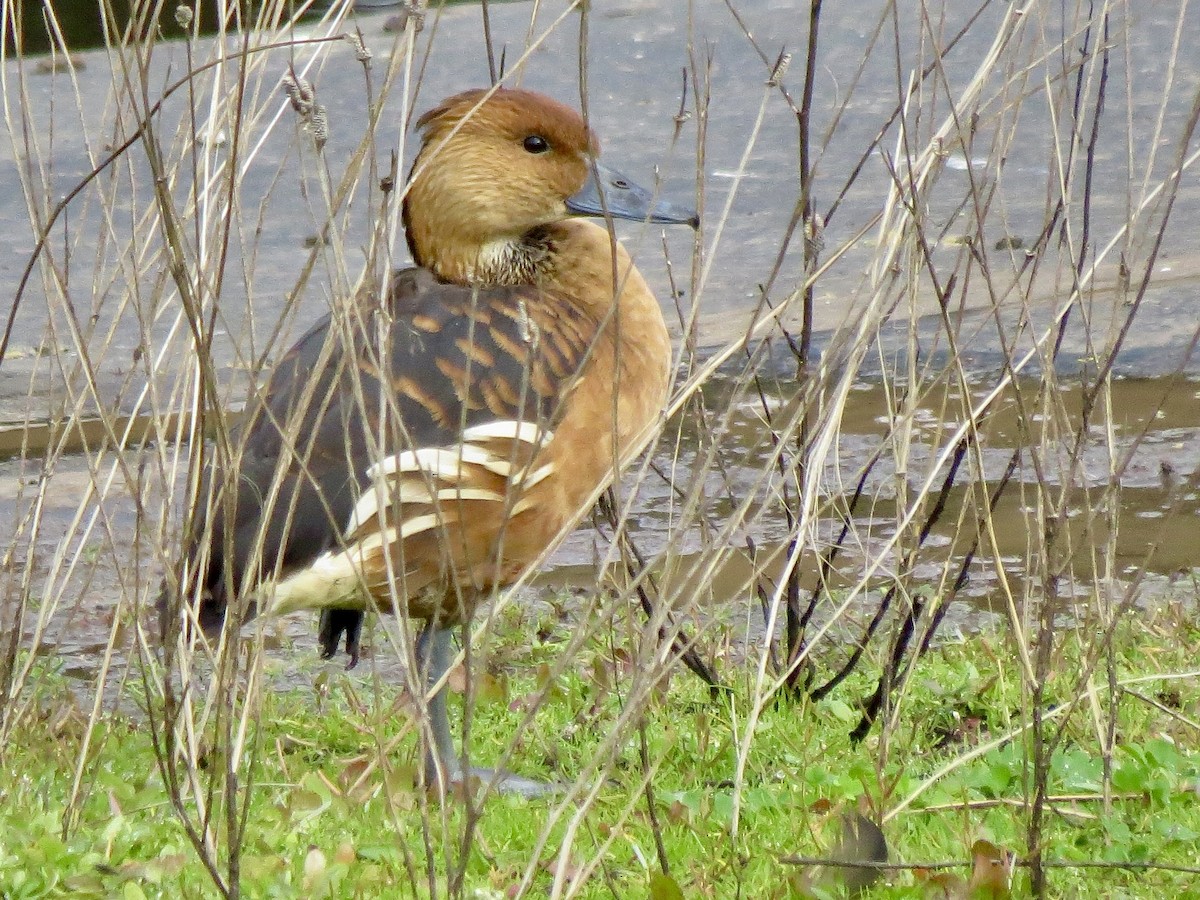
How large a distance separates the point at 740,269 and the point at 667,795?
4613mm

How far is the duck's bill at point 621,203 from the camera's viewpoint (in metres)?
3.83

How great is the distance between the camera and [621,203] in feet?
13.2

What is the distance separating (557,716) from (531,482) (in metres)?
0.63

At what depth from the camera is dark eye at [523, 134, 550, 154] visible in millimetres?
3838

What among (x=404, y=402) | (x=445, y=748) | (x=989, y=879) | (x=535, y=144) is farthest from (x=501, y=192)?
(x=989, y=879)

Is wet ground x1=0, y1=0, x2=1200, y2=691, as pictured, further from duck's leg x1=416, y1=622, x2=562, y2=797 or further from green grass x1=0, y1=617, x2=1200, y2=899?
duck's leg x1=416, y1=622, x2=562, y2=797

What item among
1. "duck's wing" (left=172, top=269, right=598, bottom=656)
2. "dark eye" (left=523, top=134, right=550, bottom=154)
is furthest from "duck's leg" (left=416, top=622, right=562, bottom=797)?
"dark eye" (left=523, top=134, right=550, bottom=154)

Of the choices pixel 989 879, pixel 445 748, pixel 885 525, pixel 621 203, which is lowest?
pixel 885 525

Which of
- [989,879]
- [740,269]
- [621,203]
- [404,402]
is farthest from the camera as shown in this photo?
[740,269]

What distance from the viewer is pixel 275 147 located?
9.34 meters

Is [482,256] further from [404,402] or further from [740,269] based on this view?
[740,269]

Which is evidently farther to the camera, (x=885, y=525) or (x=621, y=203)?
(x=885, y=525)

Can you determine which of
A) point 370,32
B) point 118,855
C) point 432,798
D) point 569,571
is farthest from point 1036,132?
point 118,855

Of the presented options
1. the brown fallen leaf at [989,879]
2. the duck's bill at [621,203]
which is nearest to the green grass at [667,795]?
the brown fallen leaf at [989,879]
